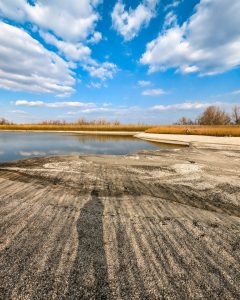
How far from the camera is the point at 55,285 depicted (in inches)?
98.2

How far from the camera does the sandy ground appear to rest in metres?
2.50

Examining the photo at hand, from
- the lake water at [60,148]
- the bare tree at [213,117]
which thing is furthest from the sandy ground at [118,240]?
the bare tree at [213,117]

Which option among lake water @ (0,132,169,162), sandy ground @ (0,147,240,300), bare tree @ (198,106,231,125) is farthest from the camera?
bare tree @ (198,106,231,125)

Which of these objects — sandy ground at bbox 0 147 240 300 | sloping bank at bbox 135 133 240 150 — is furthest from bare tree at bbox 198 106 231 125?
sandy ground at bbox 0 147 240 300

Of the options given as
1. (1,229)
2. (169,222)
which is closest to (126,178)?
(169,222)

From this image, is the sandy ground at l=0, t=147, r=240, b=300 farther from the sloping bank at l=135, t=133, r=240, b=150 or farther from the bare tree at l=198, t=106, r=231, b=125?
the bare tree at l=198, t=106, r=231, b=125

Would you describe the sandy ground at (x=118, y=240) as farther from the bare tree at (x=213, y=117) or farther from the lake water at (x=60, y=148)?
the bare tree at (x=213, y=117)

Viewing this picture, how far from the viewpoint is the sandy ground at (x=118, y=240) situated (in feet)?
8.20

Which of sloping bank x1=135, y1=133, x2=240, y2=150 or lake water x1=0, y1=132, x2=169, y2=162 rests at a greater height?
sloping bank x1=135, y1=133, x2=240, y2=150

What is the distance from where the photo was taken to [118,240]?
348 centimetres

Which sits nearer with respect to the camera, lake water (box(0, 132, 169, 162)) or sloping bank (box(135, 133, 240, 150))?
lake water (box(0, 132, 169, 162))

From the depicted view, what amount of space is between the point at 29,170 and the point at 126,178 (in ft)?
13.4

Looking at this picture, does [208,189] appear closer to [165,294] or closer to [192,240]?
[192,240]

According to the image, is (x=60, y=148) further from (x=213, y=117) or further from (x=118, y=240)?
(x=213, y=117)
